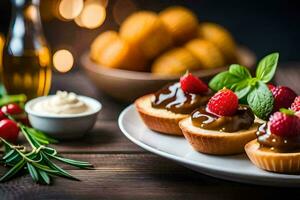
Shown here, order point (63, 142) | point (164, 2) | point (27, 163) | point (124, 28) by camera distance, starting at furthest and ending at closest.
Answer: point (164, 2) < point (124, 28) < point (63, 142) < point (27, 163)

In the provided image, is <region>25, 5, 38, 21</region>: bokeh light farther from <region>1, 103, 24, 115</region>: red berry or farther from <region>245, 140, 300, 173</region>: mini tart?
<region>245, 140, 300, 173</region>: mini tart

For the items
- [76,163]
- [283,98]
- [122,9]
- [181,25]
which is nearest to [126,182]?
[76,163]

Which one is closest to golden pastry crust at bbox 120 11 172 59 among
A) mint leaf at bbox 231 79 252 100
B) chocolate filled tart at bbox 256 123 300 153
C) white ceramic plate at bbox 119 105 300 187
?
Answer: white ceramic plate at bbox 119 105 300 187

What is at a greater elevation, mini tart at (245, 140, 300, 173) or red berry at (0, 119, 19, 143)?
mini tart at (245, 140, 300, 173)

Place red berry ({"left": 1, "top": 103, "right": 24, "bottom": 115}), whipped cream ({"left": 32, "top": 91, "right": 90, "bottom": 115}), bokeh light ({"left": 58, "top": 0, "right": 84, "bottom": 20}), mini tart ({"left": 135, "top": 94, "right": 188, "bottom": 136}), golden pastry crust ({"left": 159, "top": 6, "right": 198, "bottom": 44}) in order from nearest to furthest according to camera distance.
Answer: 1. mini tart ({"left": 135, "top": 94, "right": 188, "bottom": 136})
2. whipped cream ({"left": 32, "top": 91, "right": 90, "bottom": 115})
3. red berry ({"left": 1, "top": 103, "right": 24, "bottom": 115})
4. golden pastry crust ({"left": 159, "top": 6, "right": 198, "bottom": 44})
5. bokeh light ({"left": 58, "top": 0, "right": 84, "bottom": 20})

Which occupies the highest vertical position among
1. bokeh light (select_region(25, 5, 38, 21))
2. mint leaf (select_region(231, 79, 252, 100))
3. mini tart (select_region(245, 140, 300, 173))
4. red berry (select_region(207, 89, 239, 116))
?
bokeh light (select_region(25, 5, 38, 21))

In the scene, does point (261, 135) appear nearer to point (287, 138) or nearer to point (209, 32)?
point (287, 138)

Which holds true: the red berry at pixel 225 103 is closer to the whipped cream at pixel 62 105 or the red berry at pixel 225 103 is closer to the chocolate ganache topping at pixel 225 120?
the chocolate ganache topping at pixel 225 120

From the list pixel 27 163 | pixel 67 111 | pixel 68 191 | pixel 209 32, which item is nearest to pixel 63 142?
pixel 67 111
